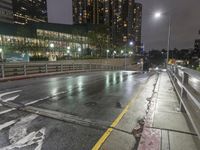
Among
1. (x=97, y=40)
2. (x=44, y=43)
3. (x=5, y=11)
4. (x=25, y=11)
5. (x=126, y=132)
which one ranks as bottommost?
(x=126, y=132)

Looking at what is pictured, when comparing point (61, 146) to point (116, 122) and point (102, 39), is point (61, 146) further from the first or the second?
point (102, 39)

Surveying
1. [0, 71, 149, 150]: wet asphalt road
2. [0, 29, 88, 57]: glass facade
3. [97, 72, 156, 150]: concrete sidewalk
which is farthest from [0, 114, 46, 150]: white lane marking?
[0, 29, 88, 57]: glass facade

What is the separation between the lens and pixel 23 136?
376 cm

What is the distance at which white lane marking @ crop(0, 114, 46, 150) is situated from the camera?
339 cm

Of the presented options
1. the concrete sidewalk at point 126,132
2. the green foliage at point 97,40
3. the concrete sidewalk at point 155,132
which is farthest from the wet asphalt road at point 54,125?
the green foliage at point 97,40

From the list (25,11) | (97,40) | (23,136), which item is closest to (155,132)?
(23,136)

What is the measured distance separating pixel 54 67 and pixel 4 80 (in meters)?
7.13

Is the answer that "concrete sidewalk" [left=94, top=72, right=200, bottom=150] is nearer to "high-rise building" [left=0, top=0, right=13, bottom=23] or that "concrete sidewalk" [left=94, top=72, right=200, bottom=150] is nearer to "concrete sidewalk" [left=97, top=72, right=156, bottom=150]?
"concrete sidewalk" [left=97, top=72, right=156, bottom=150]

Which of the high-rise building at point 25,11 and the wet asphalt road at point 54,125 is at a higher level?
the high-rise building at point 25,11

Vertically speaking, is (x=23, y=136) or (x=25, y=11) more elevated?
(x=25, y=11)

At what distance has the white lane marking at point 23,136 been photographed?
11.1 feet

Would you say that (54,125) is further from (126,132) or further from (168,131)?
(168,131)

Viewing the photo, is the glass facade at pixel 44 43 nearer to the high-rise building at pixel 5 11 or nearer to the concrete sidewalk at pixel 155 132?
the concrete sidewalk at pixel 155 132

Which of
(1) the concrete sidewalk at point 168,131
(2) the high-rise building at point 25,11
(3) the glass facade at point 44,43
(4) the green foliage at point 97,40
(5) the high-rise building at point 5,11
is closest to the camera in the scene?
(1) the concrete sidewalk at point 168,131
